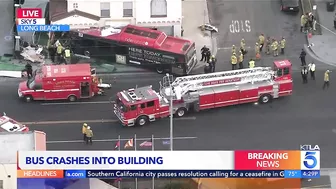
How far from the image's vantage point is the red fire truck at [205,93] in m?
60.8

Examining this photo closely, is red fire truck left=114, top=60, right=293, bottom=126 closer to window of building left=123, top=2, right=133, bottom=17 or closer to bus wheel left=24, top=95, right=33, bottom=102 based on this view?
bus wheel left=24, top=95, right=33, bottom=102

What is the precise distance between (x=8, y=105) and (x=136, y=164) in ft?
47.1

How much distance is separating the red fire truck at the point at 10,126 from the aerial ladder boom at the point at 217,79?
370 inches

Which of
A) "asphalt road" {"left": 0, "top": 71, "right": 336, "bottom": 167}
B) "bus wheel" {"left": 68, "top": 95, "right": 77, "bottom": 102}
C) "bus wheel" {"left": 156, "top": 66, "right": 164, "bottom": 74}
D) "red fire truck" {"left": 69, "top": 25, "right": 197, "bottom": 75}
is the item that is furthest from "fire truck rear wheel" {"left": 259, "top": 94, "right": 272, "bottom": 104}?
"bus wheel" {"left": 68, "top": 95, "right": 77, "bottom": 102}

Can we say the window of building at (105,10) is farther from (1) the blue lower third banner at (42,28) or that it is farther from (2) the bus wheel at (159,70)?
(2) the bus wheel at (159,70)

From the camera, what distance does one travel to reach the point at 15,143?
5359 cm

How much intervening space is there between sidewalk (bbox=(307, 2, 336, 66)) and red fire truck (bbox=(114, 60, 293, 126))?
5.03 m

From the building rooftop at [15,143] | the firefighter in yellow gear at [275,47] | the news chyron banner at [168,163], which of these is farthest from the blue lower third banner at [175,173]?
the firefighter in yellow gear at [275,47]

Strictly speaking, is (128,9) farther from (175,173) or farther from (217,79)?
(175,173)

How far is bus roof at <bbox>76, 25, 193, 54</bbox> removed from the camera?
2596 inches

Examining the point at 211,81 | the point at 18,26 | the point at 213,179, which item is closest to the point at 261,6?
the point at 211,81

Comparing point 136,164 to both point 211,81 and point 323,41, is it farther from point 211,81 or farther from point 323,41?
point 323,41

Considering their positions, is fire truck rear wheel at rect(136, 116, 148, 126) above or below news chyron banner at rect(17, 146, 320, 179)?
above

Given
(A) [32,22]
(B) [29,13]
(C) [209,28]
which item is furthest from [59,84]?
(C) [209,28]
